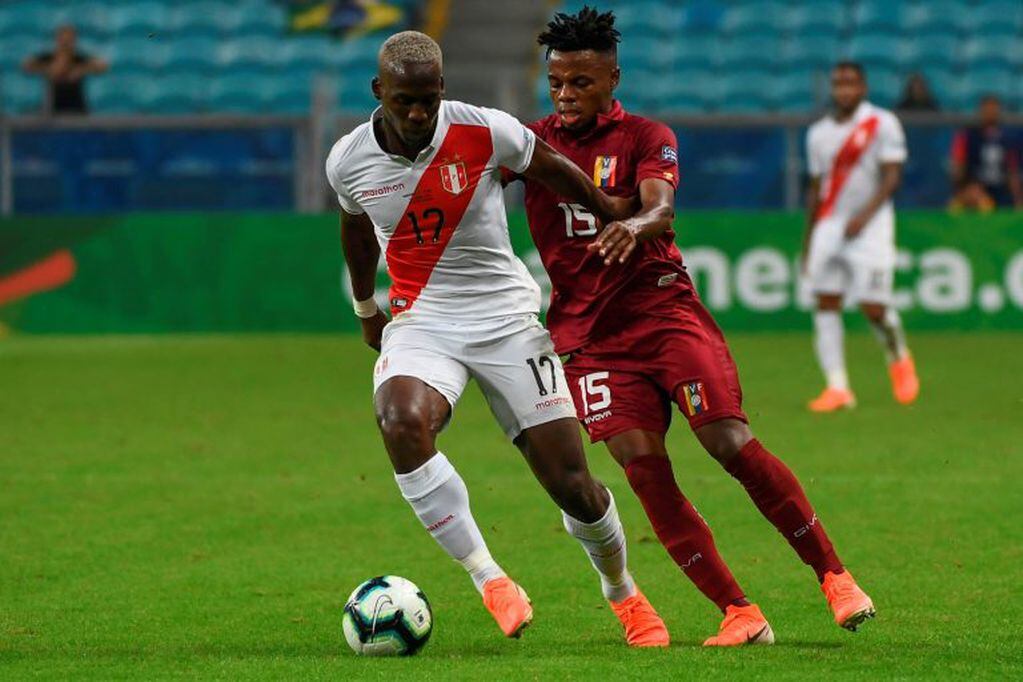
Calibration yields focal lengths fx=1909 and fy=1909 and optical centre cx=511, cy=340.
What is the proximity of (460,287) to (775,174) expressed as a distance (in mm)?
12572

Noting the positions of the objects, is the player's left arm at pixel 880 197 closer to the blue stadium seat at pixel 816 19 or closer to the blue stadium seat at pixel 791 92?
the blue stadium seat at pixel 791 92

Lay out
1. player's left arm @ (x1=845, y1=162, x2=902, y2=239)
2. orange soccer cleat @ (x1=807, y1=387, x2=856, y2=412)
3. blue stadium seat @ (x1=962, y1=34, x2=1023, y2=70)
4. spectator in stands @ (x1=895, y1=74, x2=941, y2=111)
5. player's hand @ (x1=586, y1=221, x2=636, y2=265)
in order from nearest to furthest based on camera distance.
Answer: player's hand @ (x1=586, y1=221, x2=636, y2=265)
orange soccer cleat @ (x1=807, y1=387, x2=856, y2=412)
player's left arm @ (x1=845, y1=162, x2=902, y2=239)
spectator in stands @ (x1=895, y1=74, x2=941, y2=111)
blue stadium seat @ (x1=962, y1=34, x2=1023, y2=70)

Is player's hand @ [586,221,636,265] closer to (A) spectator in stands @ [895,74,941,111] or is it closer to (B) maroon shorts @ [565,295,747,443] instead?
(B) maroon shorts @ [565,295,747,443]

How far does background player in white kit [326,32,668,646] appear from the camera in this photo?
6062 mm

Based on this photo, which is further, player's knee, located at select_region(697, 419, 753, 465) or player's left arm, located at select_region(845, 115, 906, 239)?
player's left arm, located at select_region(845, 115, 906, 239)

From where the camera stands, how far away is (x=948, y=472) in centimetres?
1023

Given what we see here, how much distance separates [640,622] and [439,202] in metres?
1.54

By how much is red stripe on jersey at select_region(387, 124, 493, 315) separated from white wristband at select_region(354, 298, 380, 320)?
13.2 inches

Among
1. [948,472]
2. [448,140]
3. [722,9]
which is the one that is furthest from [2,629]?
[722,9]

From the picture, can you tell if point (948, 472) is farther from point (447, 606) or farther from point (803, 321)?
point (803, 321)

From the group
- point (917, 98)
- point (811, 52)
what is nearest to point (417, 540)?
point (917, 98)

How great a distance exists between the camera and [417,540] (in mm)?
8445

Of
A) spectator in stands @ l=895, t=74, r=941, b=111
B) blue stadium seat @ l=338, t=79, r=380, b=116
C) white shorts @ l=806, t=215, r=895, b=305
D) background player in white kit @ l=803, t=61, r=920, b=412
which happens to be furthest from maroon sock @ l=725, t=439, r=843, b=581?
blue stadium seat @ l=338, t=79, r=380, b=116

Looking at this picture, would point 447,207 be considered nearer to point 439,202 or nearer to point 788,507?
point 439,202
